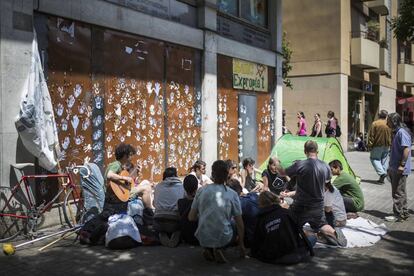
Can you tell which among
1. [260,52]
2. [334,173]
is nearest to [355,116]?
[260,52]

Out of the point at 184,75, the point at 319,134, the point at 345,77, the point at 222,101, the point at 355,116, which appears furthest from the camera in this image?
the point at 355,116

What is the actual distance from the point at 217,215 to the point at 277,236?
28.7 inches

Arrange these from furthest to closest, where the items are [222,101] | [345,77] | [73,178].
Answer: [345,77], [222,101], [73,178]

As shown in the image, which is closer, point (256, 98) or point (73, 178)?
point (73, 178)

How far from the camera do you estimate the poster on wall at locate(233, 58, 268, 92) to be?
1212cm

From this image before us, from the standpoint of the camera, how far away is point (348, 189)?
740 centimetres

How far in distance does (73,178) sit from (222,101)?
520 centimetres

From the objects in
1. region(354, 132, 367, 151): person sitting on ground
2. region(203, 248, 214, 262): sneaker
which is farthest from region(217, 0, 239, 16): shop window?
region(354, 132, 367, 151): person sitting on ground

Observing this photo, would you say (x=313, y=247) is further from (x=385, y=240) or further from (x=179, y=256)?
(x=179, y=256)

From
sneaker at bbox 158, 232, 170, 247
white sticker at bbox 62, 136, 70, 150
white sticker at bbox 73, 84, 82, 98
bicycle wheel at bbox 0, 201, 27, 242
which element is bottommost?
sneaker at bbox 158, 232, 170, 247

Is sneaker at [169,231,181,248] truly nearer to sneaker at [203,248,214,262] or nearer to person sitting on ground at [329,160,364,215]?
sneaker at [203,248,214,262]

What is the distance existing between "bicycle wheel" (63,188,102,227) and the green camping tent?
413 centimetres

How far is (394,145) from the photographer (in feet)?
24.8

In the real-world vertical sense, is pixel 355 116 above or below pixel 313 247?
above
